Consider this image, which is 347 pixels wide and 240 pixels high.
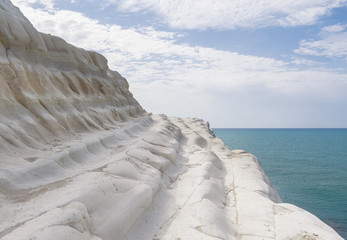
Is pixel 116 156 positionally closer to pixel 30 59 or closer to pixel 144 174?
pixel 144 174

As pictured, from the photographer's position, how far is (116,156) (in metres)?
7.89

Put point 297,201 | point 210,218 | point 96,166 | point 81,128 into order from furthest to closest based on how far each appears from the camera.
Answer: point 297,201 < point 81,128 < point 96,166 < point 210,218

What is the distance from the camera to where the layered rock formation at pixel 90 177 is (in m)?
4.64

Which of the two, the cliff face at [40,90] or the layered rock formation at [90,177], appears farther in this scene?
the cliff face at [40,90]

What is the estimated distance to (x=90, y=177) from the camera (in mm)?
5859

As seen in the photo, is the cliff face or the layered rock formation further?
the cliff face

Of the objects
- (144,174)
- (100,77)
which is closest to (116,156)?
(144,174)

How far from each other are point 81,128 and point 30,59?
2.44 meters

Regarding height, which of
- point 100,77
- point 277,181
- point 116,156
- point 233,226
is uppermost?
point 100,77

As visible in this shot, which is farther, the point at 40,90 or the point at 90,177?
the point at 40,90

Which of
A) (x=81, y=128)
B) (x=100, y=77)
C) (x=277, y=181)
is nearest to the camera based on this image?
(x=81, y=128)

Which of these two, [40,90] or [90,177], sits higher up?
[40,90]

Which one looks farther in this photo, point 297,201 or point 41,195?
point 297,201

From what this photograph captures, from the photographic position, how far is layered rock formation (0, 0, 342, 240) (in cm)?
464
